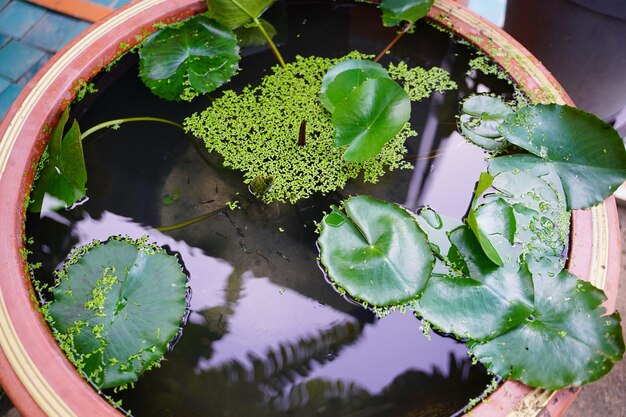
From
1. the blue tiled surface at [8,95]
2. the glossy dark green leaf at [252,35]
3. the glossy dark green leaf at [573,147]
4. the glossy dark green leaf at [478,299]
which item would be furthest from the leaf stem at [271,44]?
the blue tiled surface at [8,95]

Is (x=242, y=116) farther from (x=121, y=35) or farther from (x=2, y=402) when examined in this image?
(x=2, y=402)

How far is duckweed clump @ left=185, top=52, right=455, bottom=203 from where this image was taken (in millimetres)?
Result: 1269

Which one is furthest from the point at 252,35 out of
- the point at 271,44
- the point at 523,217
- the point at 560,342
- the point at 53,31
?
the point at 560,342

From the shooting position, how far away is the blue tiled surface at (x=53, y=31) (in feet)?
6.48

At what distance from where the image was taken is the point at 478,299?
1.00 meters

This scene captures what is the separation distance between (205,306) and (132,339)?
16cm

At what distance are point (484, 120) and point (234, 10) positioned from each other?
704 millimetres

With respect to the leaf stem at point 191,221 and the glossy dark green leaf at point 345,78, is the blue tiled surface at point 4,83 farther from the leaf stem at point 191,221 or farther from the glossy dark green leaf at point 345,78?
the glossy dark green leaf at point 345,78

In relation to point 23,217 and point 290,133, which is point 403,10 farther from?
point 23,217

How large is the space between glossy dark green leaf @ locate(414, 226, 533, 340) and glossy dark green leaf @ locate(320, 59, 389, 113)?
1.63 ft

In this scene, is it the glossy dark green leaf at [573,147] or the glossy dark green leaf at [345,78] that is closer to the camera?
the glossy dark green leaf at [573,147]

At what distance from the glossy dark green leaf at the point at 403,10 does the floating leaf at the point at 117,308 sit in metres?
0.87

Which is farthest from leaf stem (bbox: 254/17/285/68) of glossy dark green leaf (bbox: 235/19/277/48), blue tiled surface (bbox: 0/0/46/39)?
blue tiled surface (bbox: 0/0/46/39)

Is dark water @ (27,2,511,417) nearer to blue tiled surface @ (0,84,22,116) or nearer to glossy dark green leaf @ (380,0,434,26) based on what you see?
glossy dark green leaf @ (380,0,434,26)
